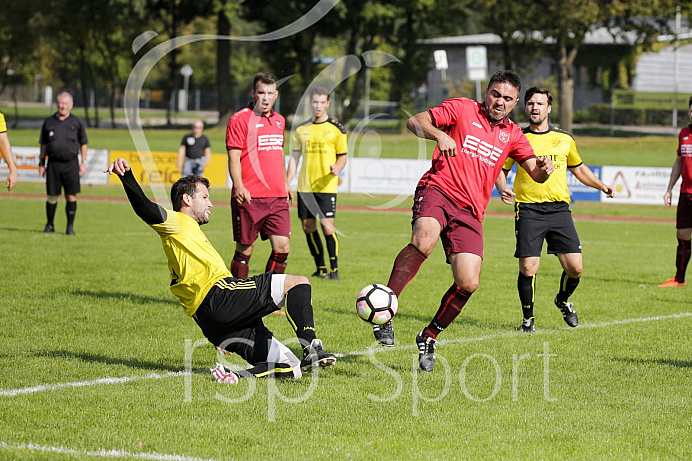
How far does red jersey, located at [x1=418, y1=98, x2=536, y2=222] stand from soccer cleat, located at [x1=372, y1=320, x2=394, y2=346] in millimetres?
1186

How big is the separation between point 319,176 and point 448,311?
18.1 ft

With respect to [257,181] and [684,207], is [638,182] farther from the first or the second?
[257,181]

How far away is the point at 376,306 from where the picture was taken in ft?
18.9

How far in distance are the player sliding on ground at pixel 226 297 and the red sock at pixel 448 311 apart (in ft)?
3.23

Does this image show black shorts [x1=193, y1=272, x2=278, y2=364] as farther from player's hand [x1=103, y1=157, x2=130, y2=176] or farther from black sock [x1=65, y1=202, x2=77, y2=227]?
black sock [x1=65, y1=202, x2=77, y2=227]

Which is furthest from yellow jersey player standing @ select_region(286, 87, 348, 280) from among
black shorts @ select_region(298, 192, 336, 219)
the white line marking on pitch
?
the white line marking on pitch

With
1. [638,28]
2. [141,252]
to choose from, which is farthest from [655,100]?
[141,252]

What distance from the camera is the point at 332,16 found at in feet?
149

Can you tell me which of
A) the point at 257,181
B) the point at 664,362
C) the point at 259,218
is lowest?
the point at 664,362

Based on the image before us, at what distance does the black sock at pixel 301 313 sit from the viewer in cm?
589

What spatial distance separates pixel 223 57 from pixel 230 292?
4420 cm

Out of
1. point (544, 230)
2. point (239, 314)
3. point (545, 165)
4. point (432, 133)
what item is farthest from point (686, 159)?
point (239, 314)

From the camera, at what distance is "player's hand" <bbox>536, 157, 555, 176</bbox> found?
653 centimetres

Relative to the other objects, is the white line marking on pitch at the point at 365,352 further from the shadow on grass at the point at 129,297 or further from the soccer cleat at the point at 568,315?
the shadow on grass at the point at 129,297
